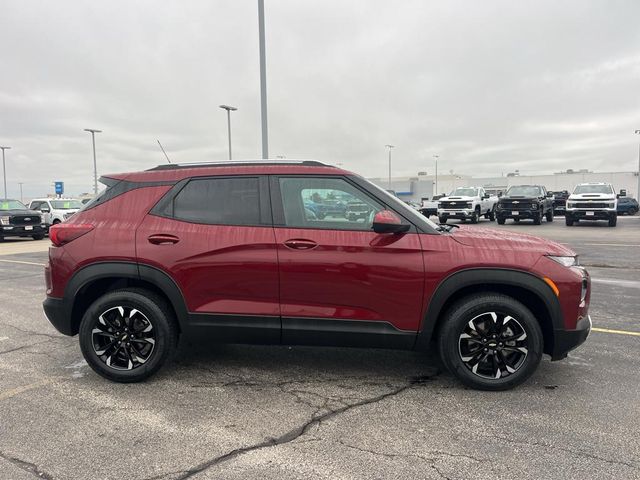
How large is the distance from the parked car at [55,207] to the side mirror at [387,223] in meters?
23.3

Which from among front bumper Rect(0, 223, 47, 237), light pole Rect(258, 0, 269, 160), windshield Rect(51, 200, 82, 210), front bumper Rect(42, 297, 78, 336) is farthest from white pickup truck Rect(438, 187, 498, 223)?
front bumper Rect(42, 297, 78, 336)

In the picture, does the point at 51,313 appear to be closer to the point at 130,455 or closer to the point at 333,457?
the point at 130,455

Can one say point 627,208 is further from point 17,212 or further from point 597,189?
point 17,212

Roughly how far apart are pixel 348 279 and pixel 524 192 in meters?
22.9

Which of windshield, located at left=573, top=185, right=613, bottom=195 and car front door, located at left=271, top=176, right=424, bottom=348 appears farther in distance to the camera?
windshield, located at left=573, top=185, right=613, bottom=195

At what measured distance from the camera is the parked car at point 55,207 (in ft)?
77.4

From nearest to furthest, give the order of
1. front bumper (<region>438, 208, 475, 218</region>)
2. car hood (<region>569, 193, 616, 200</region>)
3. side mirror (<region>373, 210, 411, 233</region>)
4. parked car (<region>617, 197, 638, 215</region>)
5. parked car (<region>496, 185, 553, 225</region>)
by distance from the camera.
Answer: side mirror (<region>373, 210, 411, 233</region>)
car hood (<region>569, 193, 616, 200</region>)
parked car (<region>496, 185, 553, 225</region>)
front bumper (<region>438, 208, 475, 218</region>)
parked car (<region>617, 197, 638, 215</region>)

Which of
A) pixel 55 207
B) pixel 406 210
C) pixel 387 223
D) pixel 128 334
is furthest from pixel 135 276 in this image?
pixel 55 207

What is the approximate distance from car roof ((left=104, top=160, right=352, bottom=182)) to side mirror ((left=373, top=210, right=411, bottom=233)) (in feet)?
1.83

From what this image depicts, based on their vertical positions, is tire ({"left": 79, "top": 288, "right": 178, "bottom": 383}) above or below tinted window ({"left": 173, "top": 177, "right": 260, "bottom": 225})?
below

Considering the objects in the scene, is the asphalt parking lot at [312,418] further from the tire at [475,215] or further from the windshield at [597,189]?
the tire at [475,215]

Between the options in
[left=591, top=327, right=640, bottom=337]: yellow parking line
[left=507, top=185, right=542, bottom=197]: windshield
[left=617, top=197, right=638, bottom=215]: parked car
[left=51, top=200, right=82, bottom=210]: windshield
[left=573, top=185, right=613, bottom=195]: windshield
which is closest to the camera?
[left=591, top=327, right=640, bottom=337]: yellow parking line

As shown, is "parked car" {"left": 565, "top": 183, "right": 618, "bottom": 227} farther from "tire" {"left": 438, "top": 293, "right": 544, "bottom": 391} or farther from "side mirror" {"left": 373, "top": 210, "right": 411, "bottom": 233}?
"side mirror" {"left": 373, "top": 210, "right": 411, "bottom": 233}

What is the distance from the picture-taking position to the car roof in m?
4.10
